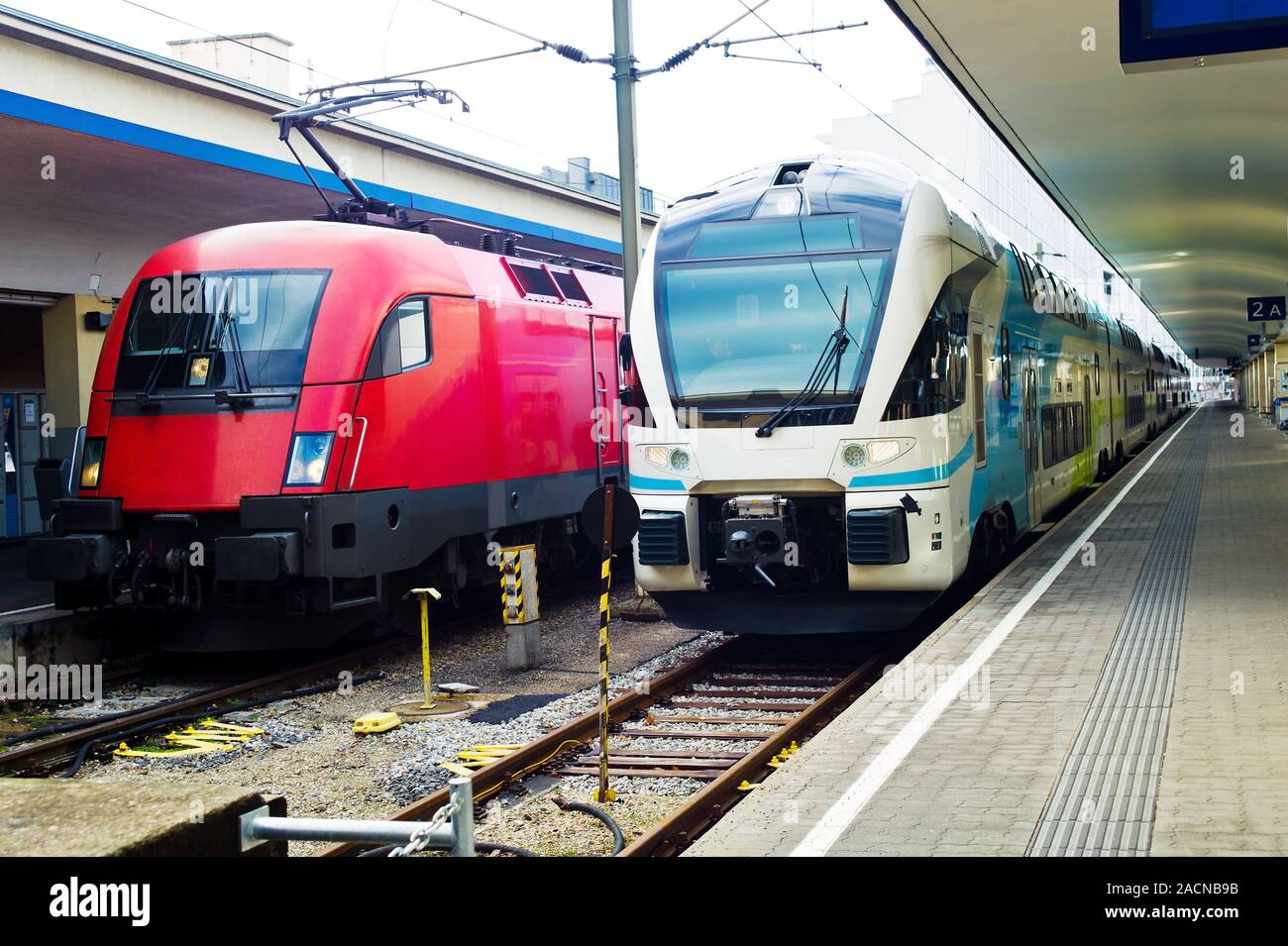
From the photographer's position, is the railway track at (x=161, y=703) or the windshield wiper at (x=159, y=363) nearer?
the railway track at (x=161, y=703)

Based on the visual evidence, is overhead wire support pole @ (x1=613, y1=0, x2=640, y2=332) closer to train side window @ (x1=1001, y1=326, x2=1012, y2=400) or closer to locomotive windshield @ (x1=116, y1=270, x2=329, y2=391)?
train side window @ (x1=1001, y1=326, x2=1012, y2=400)

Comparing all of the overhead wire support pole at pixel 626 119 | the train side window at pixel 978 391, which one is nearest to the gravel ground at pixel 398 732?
the train side window at pixel 978 391

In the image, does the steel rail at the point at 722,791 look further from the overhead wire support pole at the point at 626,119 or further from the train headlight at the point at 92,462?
the train headlight at the point at 92,462

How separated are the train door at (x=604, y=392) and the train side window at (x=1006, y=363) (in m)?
4.33

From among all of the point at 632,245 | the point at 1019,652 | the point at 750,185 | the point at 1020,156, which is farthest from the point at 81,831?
the point at 1020,156

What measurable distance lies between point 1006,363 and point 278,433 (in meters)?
6.90

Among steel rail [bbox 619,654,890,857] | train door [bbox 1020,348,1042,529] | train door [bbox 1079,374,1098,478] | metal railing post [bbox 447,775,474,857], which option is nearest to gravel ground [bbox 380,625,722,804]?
steel rail [bbox 619,654,890,857]

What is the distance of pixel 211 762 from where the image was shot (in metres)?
→ 8.04

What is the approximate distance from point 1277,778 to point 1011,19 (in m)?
8.14

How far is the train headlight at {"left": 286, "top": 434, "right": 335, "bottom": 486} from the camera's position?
32.2 ft

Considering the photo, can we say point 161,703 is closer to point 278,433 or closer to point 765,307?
point 278,433

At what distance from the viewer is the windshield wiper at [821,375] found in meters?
9.42

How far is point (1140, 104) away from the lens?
1541cm

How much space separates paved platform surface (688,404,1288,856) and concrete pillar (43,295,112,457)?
12245 millimetres
